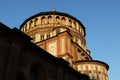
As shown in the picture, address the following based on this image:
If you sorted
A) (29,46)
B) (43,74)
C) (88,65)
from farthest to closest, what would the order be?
(88,65), (43,74), (29,46)

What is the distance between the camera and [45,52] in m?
17.8

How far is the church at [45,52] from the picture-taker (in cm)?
1445

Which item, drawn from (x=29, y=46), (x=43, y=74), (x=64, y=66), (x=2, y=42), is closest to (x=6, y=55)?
(x=2, y=42)

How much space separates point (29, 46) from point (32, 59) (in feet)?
3.54

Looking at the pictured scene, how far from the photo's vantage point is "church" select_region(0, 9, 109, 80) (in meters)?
14.5

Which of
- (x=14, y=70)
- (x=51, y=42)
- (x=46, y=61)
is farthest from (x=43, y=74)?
(x=51, y=42)

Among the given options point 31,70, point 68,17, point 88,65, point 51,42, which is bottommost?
point 31,70

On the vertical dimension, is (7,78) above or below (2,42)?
below

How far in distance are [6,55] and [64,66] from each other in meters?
7.45

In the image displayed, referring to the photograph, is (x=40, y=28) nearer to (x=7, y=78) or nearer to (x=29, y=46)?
(x=29, y=46)

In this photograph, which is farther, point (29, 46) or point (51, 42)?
point (51, 42)

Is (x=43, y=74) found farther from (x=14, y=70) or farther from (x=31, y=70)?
(x=14, y=70)

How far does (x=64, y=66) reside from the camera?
66.6 ft

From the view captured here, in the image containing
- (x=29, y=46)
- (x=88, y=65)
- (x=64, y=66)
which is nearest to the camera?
(x=29, y=46)
